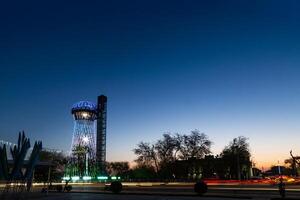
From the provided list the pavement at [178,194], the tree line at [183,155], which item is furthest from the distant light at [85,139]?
the pavement at [178,194]

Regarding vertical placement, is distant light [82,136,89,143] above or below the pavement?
above

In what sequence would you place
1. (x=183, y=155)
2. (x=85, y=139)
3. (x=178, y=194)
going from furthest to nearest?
(x=85, y=139), (x=183, y=155), (x=178, y=194)

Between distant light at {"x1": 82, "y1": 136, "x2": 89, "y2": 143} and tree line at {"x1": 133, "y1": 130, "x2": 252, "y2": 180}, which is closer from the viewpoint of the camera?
tree line at {"x1": 133, "y1": 130, "x2": 252, "y2": 180}

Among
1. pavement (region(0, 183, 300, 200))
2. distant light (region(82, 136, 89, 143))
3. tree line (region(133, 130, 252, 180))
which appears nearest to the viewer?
pavement (region(0, 183, 300, 200))

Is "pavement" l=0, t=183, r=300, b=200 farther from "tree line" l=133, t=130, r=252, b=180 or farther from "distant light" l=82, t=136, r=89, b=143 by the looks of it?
"distant light" l=82, t=136, r=89, b=143

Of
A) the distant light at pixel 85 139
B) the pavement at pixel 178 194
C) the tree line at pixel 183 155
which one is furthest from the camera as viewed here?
the distant light at pixel 85 139

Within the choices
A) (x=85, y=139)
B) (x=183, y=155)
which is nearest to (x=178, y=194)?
(x=183, y=155)

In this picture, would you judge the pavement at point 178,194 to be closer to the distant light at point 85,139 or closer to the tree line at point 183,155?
the tree line at point 183,155

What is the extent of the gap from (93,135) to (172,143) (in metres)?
51.1

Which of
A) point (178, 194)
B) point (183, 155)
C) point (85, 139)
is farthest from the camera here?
point (85, 139)

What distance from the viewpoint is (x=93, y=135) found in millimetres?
148625

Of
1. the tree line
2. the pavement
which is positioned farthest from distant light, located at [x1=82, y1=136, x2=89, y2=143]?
the pavement

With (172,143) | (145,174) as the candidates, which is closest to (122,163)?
(145,174)

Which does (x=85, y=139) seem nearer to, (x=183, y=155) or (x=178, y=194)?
(x=183, y=155)
